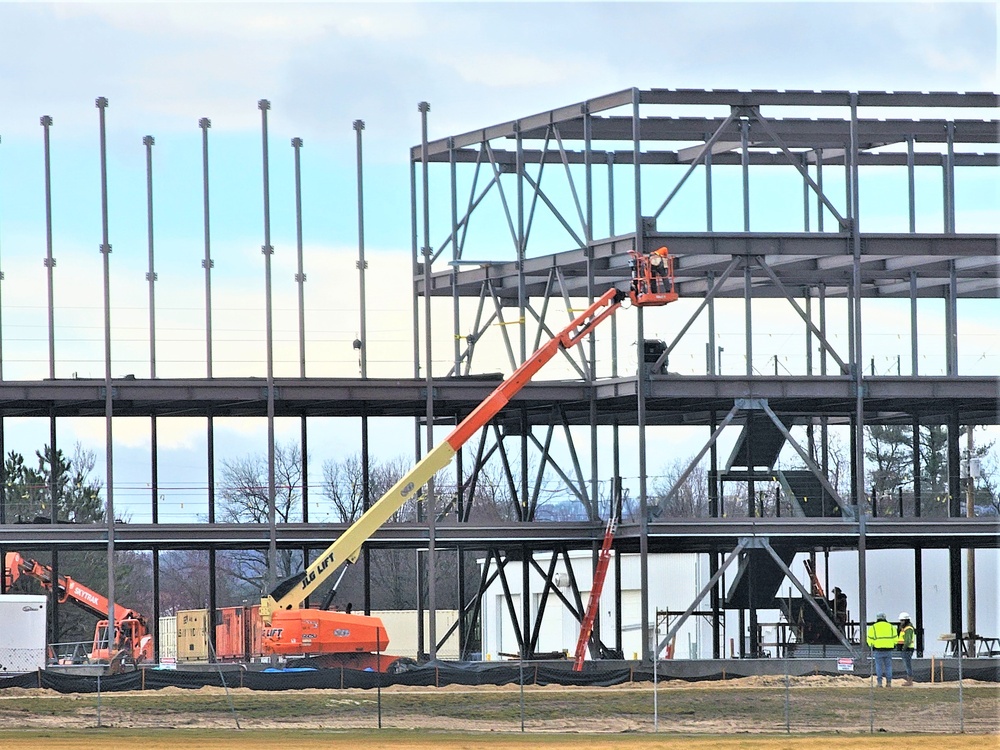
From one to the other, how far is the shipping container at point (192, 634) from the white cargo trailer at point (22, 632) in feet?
18.9

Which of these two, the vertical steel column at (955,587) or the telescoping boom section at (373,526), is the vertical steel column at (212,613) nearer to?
the telescoping boom section at (373,526)

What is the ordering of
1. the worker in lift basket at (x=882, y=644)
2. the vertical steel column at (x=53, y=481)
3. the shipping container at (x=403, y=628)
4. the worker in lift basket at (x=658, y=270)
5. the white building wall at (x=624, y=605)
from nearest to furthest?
the worker in lift basket at (x=882, y=644), the worker in lift basket at (x=658, y=270), the vertical steel column at (x=53, y=481), the white building wall at (x=624, y=605), the shipping container at (x=403, y=628)

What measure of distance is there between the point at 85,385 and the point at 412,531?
10376 mm

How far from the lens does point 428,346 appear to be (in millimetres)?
51375

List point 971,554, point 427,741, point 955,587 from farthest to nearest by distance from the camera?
point 971,554
point 955,587
point 427,741

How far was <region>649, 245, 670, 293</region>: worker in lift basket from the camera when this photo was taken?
45.9 metres

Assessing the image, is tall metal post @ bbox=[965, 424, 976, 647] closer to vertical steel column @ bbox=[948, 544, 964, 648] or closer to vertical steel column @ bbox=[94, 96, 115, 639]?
vertical steel column @ bbox=[948, 544, 964, 648]

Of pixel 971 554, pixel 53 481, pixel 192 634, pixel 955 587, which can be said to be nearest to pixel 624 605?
pixel 971 554

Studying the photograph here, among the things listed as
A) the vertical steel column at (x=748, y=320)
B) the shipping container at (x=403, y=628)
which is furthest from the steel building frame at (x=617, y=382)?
the shipping container at (x=403, y=628)

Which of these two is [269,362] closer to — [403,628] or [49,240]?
[49,240]

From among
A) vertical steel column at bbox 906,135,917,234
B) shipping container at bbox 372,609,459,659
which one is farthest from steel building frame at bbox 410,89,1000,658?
shipping container at bbox 372,609,459,659

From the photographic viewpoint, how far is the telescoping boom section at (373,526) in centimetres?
4588

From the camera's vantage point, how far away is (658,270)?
4597 centimetres

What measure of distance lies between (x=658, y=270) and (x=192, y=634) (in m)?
21.4
